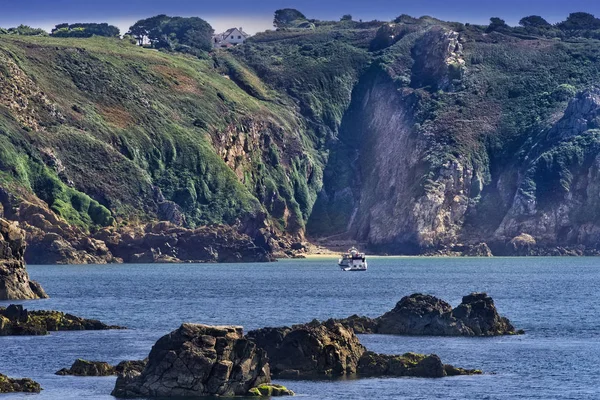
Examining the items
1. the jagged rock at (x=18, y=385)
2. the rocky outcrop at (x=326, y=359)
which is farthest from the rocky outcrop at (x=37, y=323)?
the jagged rock at (x=18, y=385)

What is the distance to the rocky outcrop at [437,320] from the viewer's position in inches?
3684

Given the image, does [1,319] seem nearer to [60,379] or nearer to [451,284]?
[60,379]

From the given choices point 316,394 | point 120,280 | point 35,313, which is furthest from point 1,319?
point 120,280

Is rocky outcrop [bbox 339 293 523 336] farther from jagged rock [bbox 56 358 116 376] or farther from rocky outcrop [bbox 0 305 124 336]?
jagged rock [bbox 56 358 116 376]

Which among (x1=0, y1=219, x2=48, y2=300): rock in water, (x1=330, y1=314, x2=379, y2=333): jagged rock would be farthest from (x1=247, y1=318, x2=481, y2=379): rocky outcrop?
(x1=0, y1=219, x2=48, y2=300): rock in water

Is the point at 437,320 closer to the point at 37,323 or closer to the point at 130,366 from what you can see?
the point at 37,323

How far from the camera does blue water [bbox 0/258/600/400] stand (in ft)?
234

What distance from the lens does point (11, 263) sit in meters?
114

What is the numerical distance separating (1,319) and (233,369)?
29423 mm

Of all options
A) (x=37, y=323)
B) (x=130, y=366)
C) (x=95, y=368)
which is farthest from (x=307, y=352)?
(x=37, y=323)

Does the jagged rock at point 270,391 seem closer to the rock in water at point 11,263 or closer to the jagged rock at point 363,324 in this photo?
the jagged rock at point 363,324

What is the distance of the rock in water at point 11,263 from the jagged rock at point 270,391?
49.5 m

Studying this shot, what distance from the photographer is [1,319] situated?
9119 centimetres

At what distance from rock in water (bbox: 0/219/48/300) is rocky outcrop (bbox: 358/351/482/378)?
4499 centimetres
